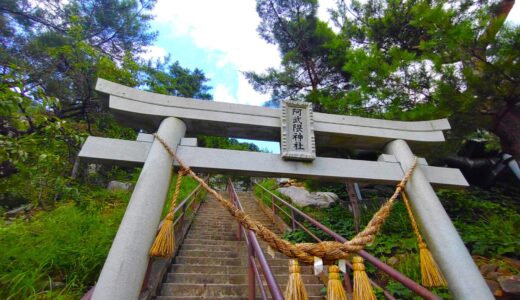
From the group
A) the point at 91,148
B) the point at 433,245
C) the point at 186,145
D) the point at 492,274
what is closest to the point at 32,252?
the point at 91,148

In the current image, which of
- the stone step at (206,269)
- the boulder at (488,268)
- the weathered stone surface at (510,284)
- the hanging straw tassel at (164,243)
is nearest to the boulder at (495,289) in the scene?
the weathered stone surface at (510,284)

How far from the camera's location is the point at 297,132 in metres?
2.64

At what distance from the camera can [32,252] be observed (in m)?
2.53

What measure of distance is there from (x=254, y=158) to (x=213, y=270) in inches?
84.9

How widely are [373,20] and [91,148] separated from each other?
19.5 ft

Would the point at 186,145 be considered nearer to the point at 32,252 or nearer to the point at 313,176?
the point at 313,176

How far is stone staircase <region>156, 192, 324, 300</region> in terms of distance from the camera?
2.98 metres

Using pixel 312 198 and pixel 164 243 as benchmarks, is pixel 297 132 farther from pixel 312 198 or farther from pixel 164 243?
pixel 312 198

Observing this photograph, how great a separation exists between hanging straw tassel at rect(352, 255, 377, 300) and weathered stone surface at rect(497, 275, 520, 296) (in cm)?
276

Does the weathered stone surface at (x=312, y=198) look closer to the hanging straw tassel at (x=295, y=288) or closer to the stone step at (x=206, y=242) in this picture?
the stone step at (x=206, y=242)

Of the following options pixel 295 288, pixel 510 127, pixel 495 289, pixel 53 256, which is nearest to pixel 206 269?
pixel 53 256

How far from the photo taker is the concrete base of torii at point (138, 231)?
1603mm

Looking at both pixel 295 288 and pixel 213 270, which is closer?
pixel 295 288

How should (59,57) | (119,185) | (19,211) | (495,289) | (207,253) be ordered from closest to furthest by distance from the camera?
(495,289), (207,253), (19,211), (59,57), (119,185)
